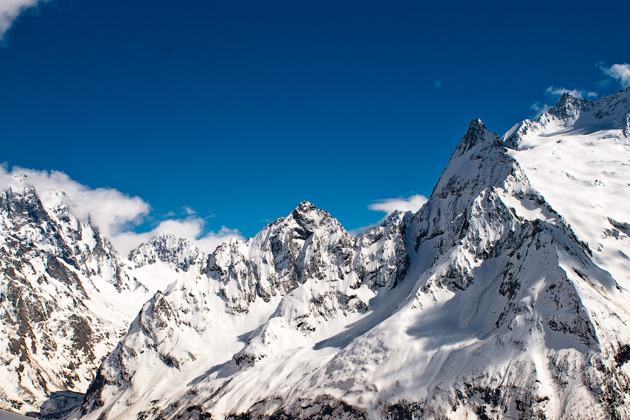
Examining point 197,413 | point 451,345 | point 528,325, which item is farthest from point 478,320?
point 197,413

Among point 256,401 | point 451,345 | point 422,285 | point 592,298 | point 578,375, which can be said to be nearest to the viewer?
point 578,375

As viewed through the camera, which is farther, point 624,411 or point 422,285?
point 422,285

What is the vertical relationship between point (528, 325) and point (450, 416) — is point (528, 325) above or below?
above

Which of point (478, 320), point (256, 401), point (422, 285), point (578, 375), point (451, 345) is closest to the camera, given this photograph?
point (578, 375)

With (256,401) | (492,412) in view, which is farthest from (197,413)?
(492,412)

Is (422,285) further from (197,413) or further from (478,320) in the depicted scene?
(197,413)

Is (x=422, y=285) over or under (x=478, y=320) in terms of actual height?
over

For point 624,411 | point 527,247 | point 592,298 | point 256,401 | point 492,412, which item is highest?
→ point 527,247

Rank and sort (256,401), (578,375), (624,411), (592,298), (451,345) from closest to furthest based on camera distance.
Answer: (624,411)
(578,375)
(592,298)
(451,345)
(256,401)

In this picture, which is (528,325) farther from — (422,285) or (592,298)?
(422,285)
